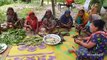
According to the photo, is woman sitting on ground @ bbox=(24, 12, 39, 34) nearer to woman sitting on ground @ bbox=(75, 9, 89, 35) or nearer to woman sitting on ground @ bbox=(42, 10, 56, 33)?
woman sitting on ground @ bbox=(42, 10, 56, 33)

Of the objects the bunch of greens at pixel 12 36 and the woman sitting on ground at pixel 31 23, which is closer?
the bunch of greens at pixel 12 36

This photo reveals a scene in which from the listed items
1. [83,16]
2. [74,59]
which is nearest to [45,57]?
[74,59]

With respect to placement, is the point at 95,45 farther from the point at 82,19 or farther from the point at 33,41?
the point at 82,19

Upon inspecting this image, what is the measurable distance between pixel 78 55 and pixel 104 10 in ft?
14.8

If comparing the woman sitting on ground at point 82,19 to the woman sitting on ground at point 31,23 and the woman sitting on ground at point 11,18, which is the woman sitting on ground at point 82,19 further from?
the woman sitting on ground at point 11,18

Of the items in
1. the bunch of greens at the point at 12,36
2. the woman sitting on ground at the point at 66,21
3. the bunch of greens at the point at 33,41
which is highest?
the woman sitting on ground at the point at 66,21

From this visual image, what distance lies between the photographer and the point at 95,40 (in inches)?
157

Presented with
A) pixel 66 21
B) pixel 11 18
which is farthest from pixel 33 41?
pixel 66 21

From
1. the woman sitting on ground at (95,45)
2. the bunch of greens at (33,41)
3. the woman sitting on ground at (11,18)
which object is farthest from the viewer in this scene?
the woman sitting on ground at (11,18)

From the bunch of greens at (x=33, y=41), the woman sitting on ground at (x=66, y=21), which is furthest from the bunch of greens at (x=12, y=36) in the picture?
the woman sitting on ground at (x=66, y=21)

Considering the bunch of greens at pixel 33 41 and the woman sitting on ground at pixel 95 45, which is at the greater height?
the woman sitting on ground at pixel 95 45

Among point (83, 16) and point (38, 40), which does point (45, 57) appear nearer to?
point (38, 40)

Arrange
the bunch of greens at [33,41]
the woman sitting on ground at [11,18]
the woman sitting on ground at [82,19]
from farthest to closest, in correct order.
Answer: the woman sitting on ground at [82,19] < the woman sitting on ground at [11,18] < the bunch of greens at [33,41]

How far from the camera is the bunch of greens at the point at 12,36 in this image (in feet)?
18.0
